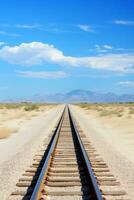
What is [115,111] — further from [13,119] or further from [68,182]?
[68,182]

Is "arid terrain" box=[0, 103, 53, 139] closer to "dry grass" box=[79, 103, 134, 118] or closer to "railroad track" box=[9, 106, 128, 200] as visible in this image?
"dry grass" box=[79, 103, 134, 118]

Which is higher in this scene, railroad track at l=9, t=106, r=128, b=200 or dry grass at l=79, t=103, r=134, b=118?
railroad track at l=9, t=106, r=128, b=200

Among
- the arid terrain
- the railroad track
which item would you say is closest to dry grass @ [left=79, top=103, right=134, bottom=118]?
the arid terrain

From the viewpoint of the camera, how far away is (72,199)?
6910 mm

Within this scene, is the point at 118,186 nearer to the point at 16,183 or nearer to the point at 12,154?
the point at 16,183

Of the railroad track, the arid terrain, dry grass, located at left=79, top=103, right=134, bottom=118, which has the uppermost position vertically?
the railroad track

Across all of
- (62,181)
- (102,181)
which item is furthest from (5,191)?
(102,181)

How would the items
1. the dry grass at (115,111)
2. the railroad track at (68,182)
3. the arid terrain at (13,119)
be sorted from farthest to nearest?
the dry grass at (115,111) < the arid terrain at (13,119) < the railroad track at (68,182)

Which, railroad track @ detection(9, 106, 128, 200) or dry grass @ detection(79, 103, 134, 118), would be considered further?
dry grass @ detection(79, 103, 134, 118)

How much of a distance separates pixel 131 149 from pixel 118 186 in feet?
24.9

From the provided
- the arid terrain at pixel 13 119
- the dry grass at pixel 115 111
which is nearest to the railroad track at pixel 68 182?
the arid terrain at pixel 13 119

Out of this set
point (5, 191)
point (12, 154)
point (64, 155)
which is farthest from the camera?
point (12, 154)

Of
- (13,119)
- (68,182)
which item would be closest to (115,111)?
(13,119)

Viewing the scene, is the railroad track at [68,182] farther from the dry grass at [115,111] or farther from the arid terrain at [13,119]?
the dry grass at [115,111]
